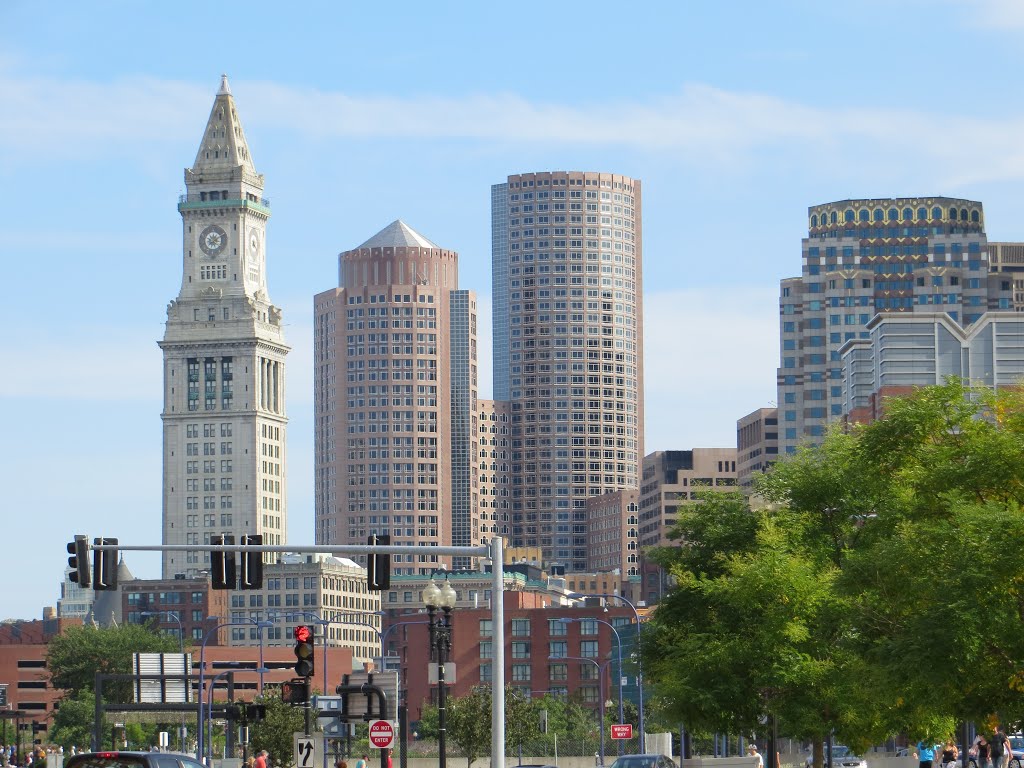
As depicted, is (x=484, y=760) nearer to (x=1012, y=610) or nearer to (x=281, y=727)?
(x=281, y=727)

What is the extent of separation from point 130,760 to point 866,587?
1825cm

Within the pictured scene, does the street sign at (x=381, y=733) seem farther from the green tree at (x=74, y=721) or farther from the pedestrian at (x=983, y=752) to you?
the green tree at (x=74, y=721)

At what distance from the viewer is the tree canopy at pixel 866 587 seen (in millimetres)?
44500

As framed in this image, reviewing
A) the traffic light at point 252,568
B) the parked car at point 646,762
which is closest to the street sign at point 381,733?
the traffic light at point 252,568

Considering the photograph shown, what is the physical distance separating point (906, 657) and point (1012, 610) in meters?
2.55

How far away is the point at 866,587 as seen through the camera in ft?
163

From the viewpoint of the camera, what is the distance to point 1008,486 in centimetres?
4806

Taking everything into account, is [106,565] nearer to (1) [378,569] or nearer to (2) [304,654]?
(1) [378,569]

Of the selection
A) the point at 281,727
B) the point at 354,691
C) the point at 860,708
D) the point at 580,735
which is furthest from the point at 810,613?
the point at 580,735

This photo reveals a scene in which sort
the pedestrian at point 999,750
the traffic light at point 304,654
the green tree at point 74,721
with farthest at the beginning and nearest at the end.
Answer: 1. the green tree at point 74,721
2. the pedestrian at point 999,750
3. the traffic light at point 304,654

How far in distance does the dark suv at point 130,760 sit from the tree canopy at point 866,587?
52.8 ft

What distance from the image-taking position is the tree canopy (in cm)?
4450

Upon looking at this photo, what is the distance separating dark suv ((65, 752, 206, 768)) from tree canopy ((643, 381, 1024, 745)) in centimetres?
1610

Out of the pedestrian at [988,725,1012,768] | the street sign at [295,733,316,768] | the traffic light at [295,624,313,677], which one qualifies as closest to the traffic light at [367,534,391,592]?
the traffic light at [295,624,313,677]
